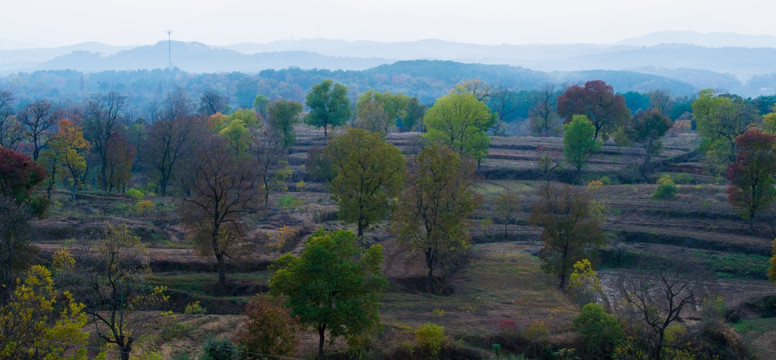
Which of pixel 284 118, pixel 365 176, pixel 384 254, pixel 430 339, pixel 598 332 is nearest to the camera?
pixel 430 339

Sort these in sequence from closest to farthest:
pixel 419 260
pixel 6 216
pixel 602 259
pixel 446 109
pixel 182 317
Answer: pixel 6 216 → pixel 182 317 → pixel 419 260 → pixel 602 259 → pixel 446 109

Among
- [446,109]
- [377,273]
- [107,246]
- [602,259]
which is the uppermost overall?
[446,109]

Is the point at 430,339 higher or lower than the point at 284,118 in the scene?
lower

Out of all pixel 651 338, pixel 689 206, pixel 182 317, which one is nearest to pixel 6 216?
pixel 182 317

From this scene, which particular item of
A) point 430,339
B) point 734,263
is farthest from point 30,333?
point 734,263

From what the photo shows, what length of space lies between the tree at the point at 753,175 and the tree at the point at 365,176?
92.0 feet

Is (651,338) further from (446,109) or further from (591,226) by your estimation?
(446,109)

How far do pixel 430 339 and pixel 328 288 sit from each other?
5430mm

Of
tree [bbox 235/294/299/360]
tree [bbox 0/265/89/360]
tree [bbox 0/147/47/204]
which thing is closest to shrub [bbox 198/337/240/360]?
tree [bbox 235/294/299/360]

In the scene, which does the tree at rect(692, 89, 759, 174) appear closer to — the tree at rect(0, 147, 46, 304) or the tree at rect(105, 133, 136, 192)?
the tree at rect(0, 147, 46, 304)

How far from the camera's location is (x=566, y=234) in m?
35.8

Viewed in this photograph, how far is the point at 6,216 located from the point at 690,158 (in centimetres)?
7719

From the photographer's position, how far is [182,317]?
1078 inches

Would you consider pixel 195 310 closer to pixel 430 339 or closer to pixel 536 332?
pixel 430 339
